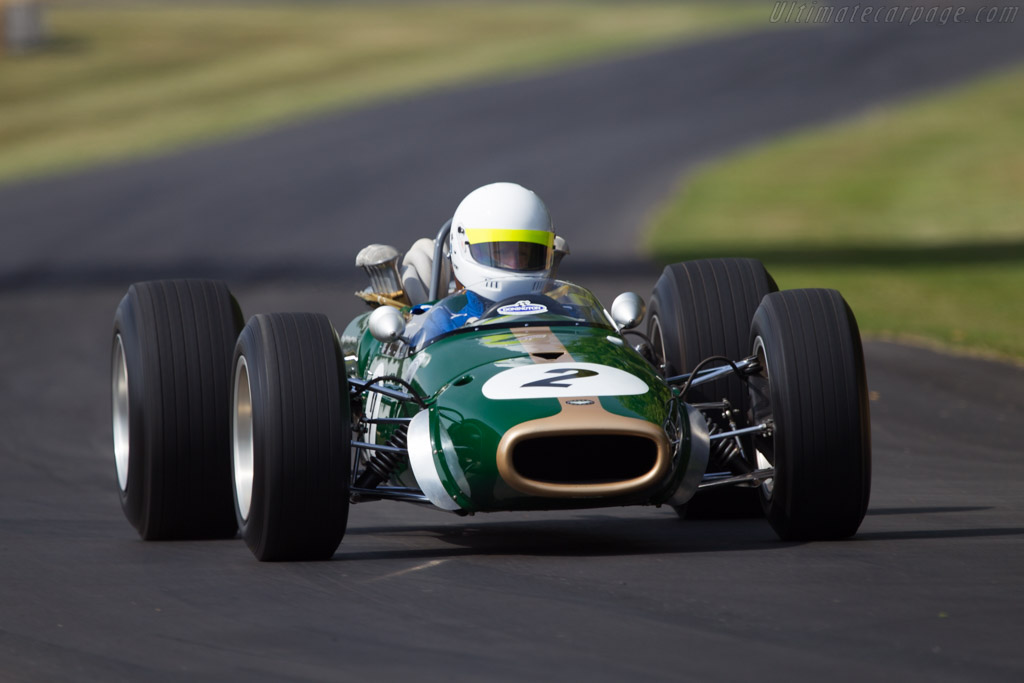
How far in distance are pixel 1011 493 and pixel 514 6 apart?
234 feet

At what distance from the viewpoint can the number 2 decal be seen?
25.7ft

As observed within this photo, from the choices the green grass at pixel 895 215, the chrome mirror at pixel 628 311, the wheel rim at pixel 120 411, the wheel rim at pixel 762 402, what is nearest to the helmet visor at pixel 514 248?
the chrome mirror at pixel 628 311

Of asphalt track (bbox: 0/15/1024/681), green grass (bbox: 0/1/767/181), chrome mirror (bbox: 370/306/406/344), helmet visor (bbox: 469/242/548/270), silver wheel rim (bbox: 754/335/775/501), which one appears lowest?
asphalt track (bbox: 0/15/1024/681)

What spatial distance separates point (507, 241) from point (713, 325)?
126cm

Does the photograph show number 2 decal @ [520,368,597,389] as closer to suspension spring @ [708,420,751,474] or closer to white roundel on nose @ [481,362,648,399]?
white roundel on nose @ [481,362,648,399]

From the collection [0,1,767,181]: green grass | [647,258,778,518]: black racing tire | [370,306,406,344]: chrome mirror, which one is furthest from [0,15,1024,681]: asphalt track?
[0,1,767,181]: green grass

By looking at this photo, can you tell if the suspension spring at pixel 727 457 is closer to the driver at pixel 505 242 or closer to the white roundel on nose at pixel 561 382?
the white roundel on nose at pixel 561 382

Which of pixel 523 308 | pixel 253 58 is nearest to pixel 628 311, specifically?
pixel 523 308

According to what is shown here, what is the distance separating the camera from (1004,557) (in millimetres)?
7688

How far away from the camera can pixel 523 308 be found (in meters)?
8.92

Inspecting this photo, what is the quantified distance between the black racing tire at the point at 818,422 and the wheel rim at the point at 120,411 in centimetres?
380

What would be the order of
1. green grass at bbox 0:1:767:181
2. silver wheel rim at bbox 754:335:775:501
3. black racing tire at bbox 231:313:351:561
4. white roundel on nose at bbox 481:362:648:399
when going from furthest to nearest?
green grass at bbox 0:1:767:181
silver wheel rim at bbox 754:335:775:501
black racing tire at bbox 231:313:351:561
white roundel on nose at bbox 481:362:648:399

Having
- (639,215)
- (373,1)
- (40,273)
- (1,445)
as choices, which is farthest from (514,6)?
(1,445)

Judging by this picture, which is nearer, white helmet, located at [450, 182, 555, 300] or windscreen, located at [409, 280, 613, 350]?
windscreen, located at [409, 280, 613, 350]
